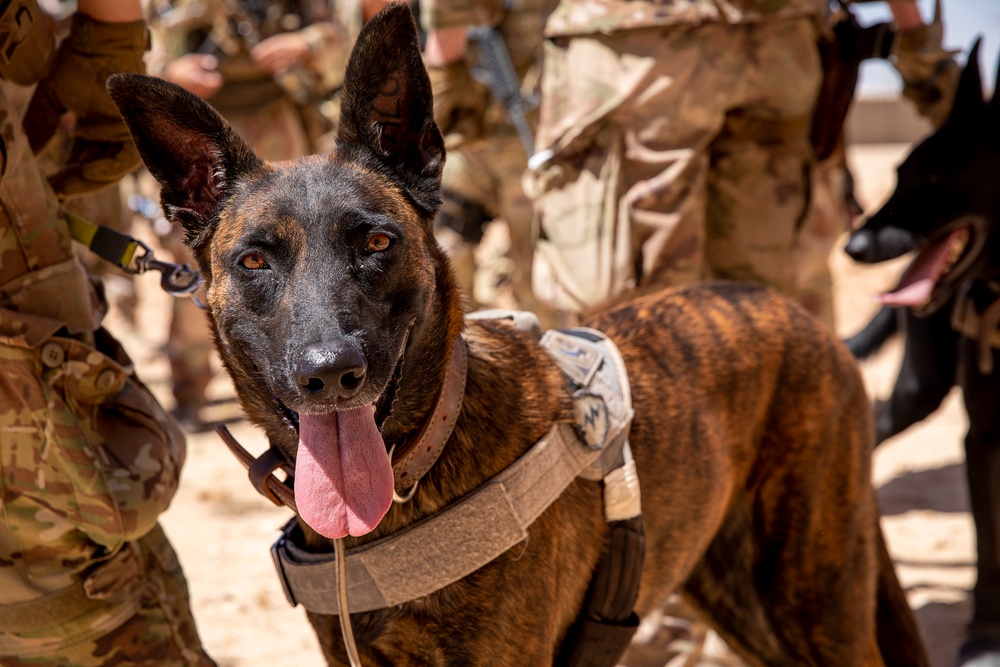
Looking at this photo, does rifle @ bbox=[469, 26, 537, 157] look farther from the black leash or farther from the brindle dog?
the black leash

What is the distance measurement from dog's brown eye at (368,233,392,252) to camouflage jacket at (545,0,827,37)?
1.89 metres

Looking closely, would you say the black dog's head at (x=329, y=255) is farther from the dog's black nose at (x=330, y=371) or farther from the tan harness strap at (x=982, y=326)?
the tan harness strap at (x=982, y=326)

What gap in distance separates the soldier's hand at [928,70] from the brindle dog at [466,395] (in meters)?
1.88

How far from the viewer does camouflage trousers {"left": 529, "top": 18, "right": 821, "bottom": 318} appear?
3615 mm

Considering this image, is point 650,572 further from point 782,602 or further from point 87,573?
point 87,573

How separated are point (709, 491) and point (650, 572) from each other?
0.85ft

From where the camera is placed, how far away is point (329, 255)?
1968mm

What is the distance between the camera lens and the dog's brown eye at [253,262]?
2014 millimetres

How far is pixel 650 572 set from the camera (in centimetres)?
252

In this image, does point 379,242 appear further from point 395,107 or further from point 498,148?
point 498,148

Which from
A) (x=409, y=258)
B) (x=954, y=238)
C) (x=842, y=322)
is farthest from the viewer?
(x=842, y=322)

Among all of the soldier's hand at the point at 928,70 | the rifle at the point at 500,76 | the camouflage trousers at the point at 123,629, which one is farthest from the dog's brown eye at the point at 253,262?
Result: the rifle at the point at 500,76

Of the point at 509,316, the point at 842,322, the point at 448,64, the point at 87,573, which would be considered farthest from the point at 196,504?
the point at 842,322

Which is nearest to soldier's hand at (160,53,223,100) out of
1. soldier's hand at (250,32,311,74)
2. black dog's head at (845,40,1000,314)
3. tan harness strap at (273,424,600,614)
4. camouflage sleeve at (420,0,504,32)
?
soldier's hand at (250,32,311,74)
